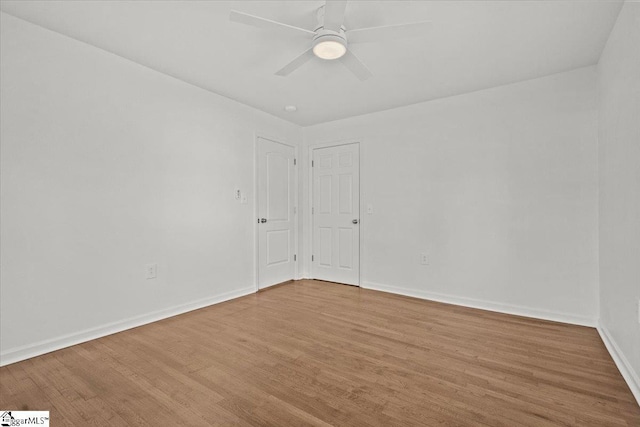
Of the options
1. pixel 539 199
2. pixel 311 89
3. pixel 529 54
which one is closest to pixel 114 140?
pixel 311 89

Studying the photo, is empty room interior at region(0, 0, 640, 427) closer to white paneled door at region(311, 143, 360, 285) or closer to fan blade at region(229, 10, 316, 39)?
fan blade at region(229, 10, 316, 39)

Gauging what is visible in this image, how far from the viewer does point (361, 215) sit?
4398mm

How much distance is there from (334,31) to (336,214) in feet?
9.48

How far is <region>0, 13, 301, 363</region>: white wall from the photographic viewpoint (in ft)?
7.29

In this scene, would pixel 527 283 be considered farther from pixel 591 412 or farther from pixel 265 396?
pixel 265 396

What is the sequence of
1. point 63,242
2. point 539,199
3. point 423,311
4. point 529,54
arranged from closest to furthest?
point 63,242 → point 529,54 → point 539,199 → point 423,311

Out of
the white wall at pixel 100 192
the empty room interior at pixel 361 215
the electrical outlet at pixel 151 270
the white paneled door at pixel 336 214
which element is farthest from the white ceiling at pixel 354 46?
the electrical outlet at pixel 151 270

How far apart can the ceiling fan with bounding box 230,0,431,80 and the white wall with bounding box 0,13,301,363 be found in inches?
61.8

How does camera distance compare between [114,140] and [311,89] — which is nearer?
[114,140]

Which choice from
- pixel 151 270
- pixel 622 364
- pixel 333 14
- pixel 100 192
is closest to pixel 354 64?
pixel 333 14

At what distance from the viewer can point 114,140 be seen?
274 cm

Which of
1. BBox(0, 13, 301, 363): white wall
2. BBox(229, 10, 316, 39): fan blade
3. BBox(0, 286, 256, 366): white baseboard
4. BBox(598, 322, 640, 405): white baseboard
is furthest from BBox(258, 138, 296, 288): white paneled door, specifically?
BBox(598, 322, 640, 405): white baseboard

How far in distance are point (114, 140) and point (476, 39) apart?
3.23 metres

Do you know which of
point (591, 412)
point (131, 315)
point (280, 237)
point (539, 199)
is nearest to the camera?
point (591, 412)
